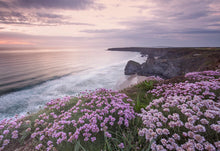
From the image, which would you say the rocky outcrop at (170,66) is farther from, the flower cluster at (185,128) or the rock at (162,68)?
the flower cluster at (185,128)

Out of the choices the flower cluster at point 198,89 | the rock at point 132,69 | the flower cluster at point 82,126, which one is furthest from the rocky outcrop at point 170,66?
the flower cluster at point 82,126

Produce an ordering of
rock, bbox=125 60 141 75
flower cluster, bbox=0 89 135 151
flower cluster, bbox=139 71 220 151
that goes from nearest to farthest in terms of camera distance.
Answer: flower cluster, bbox=139 71 220 151 → flower cluster, bbox=0 89 135 151 → rock, bbox=125 60 141 75

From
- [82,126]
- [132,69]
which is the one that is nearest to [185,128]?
[82,126]

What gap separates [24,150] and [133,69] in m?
27.5

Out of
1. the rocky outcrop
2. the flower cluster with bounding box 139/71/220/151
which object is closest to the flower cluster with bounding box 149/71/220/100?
the flower cluster with bounding box 139/71/220/151

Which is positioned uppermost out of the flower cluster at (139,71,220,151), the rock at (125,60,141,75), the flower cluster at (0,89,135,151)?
the flower cluster at (139,71,220,151)

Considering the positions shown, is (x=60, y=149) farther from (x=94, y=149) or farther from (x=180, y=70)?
(x=180, y=70)

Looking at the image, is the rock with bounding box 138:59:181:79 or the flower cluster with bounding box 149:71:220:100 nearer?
the flower cluster with bounding box 149:71:220:100

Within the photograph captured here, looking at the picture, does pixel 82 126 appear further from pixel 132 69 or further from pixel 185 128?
pixel 132 69

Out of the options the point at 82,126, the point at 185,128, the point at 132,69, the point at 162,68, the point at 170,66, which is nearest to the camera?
the point at 185,128

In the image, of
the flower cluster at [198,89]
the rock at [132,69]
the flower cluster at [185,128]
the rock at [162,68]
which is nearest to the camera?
the flower cluster at [185,128]

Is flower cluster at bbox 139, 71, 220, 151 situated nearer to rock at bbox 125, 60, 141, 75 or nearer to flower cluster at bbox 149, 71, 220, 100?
flower cluster at bbox 149, 71, 220, 100

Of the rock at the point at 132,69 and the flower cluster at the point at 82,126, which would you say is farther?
the rock at the point at 132,69

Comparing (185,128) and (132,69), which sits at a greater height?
(185,128)
